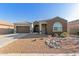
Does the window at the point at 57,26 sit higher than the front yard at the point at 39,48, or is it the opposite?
the window at the point at 57,26

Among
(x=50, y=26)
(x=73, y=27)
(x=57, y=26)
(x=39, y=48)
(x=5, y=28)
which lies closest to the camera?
(x=39, y=48)

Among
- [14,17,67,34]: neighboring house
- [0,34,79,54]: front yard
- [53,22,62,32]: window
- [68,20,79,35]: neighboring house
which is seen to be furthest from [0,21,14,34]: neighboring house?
[68,20,79,35]: neighboring house

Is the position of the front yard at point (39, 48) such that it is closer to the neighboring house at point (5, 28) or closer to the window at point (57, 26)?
the window at point (57, 26)

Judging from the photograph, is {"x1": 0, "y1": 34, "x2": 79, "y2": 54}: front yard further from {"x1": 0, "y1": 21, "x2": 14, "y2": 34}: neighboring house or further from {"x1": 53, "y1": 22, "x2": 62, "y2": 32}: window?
{"x1": 0, "y1": 21, "x2": 14, "y2": 34}: neighboring house

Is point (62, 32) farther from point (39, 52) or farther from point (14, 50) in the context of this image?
point (14, 50)

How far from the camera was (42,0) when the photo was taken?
6.38m

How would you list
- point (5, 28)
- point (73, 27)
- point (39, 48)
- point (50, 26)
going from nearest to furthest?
1. point (39, 48)
2. point (73, 27)
3. point (50, 26)
4. point (5, 28)

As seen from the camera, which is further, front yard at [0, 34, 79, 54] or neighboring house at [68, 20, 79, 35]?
neighboring house at [68, 20, 79, 35]

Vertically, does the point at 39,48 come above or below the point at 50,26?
below

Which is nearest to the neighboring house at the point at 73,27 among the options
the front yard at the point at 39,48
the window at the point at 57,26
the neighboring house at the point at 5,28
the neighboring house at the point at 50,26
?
the neighboring house at the point at 50,26

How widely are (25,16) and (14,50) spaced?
2.20 m

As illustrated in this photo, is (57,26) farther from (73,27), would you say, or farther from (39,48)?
(39,48)

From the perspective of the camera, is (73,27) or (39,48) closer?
(39,48)

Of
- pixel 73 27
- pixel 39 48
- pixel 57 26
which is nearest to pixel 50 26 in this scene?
pixel 57 26
